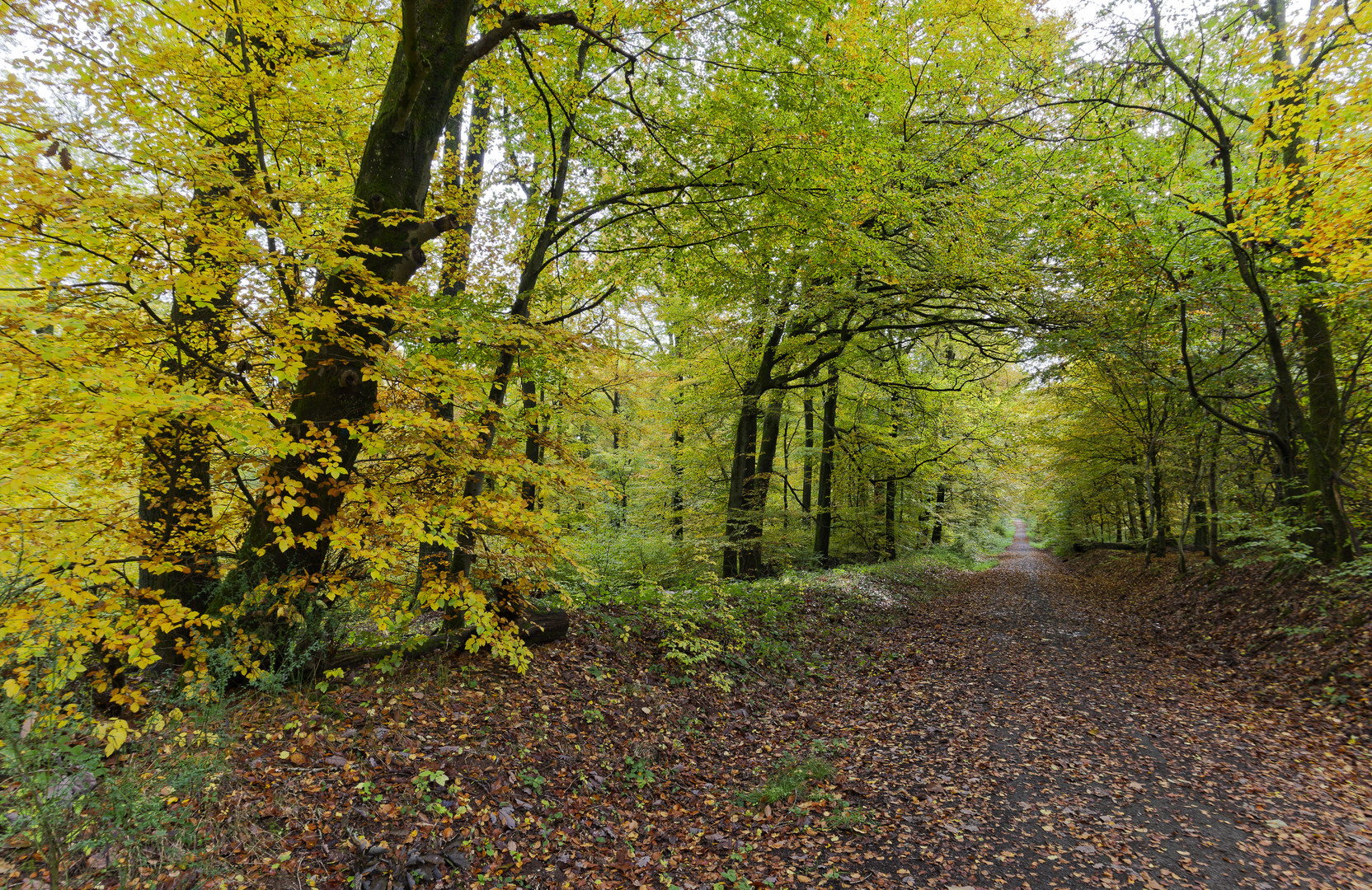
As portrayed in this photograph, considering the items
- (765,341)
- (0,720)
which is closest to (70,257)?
(0,720)

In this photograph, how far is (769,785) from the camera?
5.62m

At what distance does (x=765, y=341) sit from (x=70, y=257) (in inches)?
451

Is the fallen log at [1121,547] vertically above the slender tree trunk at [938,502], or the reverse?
the slender tree trunk at [938,502]

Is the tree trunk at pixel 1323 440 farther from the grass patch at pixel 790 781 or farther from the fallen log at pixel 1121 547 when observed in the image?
the fallen log at pixel 1121 547

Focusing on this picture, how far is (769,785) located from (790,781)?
0.70 feet

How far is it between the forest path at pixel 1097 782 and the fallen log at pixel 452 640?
379 cm

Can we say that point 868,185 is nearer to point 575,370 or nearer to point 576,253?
point 576,253

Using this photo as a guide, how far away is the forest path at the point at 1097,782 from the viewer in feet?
13.9

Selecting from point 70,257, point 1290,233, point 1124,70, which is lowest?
point 70,257

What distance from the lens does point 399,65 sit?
5.11 m

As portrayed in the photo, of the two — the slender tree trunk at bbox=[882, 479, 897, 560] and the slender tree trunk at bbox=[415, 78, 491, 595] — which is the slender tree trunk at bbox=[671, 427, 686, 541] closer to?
the slender tree trunk at bbox=[882, 479, 897, 560]

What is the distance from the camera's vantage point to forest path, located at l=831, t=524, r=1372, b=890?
13.9ft

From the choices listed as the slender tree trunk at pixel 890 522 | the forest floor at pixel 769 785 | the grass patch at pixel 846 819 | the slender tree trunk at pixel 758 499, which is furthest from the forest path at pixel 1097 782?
the slender tree trunk at pixel 890 522

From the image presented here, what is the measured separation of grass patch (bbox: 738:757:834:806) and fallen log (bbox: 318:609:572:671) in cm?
292
